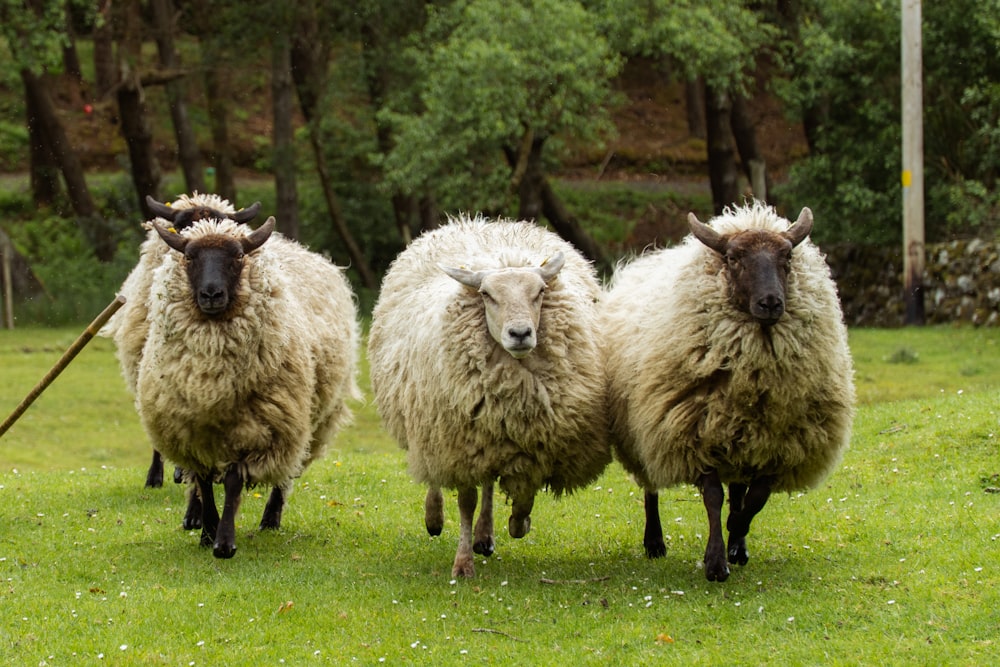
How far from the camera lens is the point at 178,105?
31422 mm

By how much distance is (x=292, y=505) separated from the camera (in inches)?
451

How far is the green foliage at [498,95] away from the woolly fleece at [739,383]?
14.8 metres

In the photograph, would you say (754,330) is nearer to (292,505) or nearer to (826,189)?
(292,505)

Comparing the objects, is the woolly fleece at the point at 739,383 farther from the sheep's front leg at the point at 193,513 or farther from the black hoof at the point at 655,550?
the sheep's front leg at the point at 193,513

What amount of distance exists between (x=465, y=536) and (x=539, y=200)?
18.1 metres

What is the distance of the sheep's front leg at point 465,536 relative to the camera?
28.5 ft

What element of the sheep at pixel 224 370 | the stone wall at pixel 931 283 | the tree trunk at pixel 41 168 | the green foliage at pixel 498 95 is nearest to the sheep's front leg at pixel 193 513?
the sheep at pixel 224 370

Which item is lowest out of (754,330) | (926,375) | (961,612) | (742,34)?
(926,375)

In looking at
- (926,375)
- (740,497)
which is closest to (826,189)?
(926,375)

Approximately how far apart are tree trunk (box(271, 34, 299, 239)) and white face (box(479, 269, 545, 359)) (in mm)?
20496

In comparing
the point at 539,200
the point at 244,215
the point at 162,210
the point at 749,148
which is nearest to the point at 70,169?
the point at 539,200

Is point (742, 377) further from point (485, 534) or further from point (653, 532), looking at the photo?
point (485, 534)

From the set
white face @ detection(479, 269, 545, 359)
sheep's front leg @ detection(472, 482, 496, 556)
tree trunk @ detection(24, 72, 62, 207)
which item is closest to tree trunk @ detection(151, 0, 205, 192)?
tree trunk @ detection(24, 72, 62, 207)

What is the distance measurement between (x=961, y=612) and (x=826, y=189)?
21.6m
